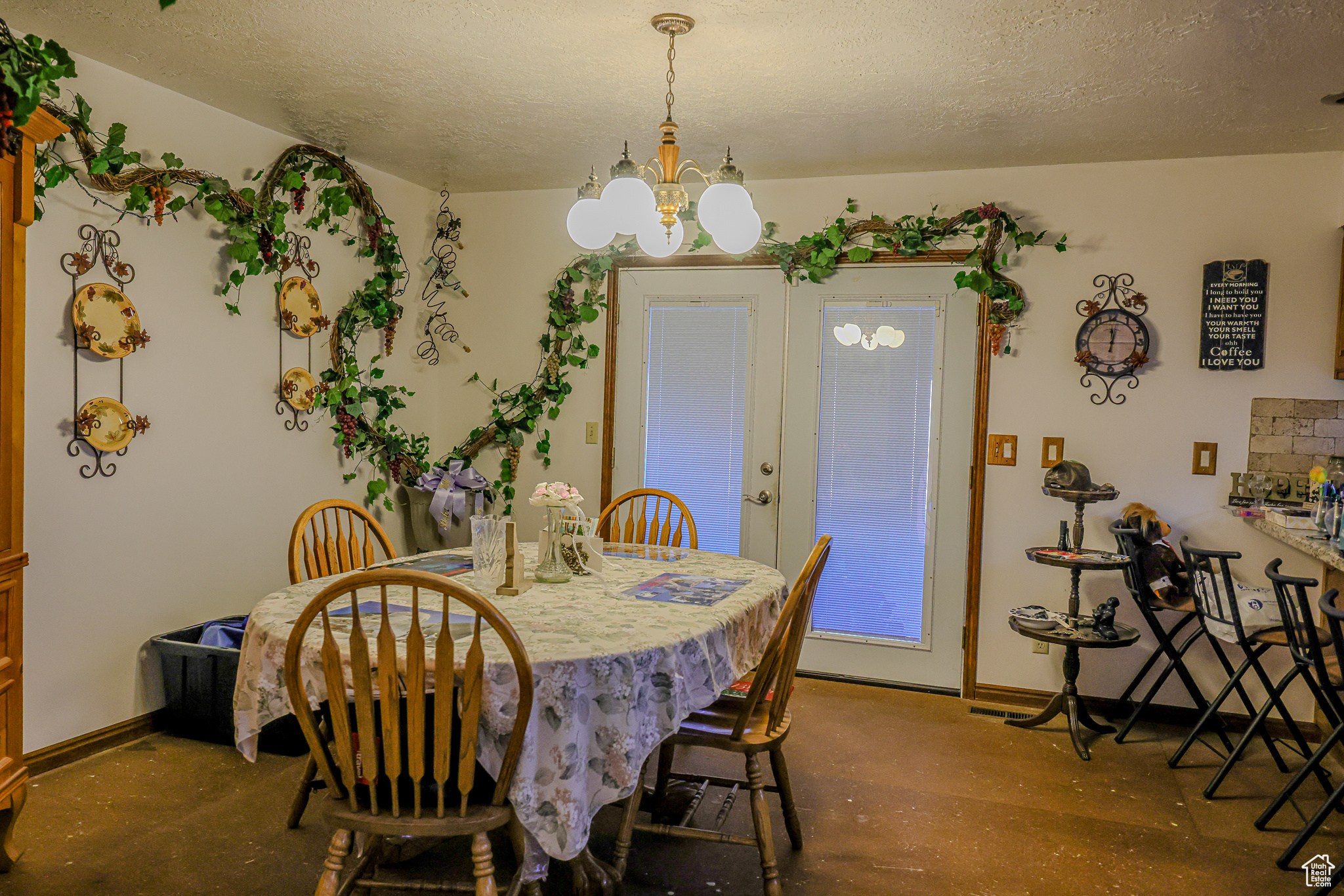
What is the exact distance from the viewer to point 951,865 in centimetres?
241

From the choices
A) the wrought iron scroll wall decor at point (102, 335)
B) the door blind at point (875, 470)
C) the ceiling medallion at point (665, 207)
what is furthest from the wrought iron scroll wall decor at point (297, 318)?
the door blind at point (875, 470)

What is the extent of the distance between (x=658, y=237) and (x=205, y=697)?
220cm

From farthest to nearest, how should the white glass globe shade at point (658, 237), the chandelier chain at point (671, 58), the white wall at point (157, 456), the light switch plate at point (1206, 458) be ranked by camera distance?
the light switch plate at point (1206, 458) → the white wall at point (157, 456) → the chandelier chain at point (671, 58) → the white glass globe shade at point (658, 237)

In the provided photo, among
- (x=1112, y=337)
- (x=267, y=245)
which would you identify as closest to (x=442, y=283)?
(x=267, y=245)

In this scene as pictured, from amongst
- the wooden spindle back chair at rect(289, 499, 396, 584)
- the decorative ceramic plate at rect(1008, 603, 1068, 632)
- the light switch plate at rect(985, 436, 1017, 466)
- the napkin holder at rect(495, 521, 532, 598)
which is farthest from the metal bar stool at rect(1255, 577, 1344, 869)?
the wooden spindle back chair at rect(289, 499, 396, 584)

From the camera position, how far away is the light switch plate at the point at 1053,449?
3.73 metres

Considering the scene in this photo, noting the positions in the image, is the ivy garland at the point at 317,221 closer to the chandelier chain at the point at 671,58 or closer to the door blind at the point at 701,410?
the door blind at the point at 701,410

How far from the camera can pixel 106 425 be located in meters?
2.96

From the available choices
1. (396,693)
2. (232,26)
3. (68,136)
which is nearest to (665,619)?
(396,693)

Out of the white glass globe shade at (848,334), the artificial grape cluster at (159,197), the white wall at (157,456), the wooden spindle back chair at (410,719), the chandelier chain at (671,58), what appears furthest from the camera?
the white glass globe shade at (848,334)

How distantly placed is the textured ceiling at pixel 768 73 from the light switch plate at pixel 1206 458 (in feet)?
3.68

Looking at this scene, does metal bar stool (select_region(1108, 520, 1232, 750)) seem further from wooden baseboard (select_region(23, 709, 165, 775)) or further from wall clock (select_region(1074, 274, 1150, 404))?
wooden baseboard (select_region(23, 709, 165, 775))

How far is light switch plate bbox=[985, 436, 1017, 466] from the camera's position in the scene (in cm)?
379

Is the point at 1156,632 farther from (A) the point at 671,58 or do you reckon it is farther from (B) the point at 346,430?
(B) the point at 346,430
